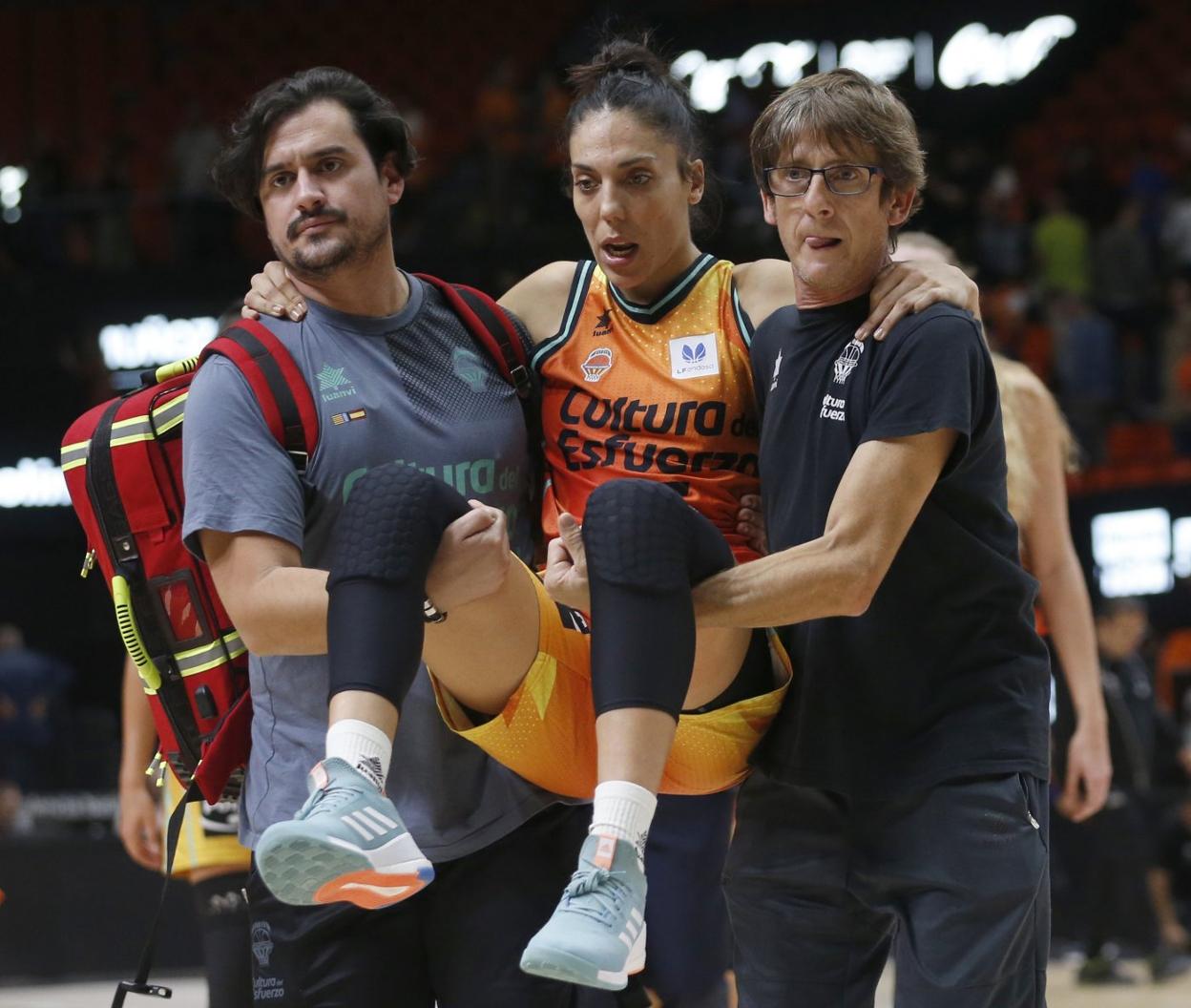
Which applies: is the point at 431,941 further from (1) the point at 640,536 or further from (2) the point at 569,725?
(1) the point at 640,536

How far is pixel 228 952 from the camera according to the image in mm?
4199

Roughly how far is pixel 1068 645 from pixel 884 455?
180cm

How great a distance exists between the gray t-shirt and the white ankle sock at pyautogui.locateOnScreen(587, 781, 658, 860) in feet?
1.64

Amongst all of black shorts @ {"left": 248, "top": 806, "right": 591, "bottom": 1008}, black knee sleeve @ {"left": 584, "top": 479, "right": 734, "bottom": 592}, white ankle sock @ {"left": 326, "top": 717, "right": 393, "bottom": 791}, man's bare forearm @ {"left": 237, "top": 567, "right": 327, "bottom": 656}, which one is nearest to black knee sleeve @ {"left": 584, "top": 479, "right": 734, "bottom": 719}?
black knee sleeve @ {"left": 584, "top": 479, "right": 734, "bottom": 592}

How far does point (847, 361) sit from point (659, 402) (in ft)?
1.82

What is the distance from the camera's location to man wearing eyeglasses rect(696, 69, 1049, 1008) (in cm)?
288

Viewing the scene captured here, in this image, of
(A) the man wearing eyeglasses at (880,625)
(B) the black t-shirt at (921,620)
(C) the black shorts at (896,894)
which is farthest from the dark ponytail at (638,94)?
(C) the black shorts at (896,894)

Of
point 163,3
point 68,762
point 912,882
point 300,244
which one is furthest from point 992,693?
point 163,3

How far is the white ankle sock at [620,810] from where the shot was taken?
2.77m

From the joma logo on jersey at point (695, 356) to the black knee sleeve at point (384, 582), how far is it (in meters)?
0.79

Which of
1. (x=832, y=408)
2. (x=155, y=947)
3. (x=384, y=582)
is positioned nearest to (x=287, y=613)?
(x=384, y=582)

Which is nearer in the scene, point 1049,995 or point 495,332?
point 495,332

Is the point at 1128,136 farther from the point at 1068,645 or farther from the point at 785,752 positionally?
the point at 785,752

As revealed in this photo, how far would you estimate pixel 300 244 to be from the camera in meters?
3.36
